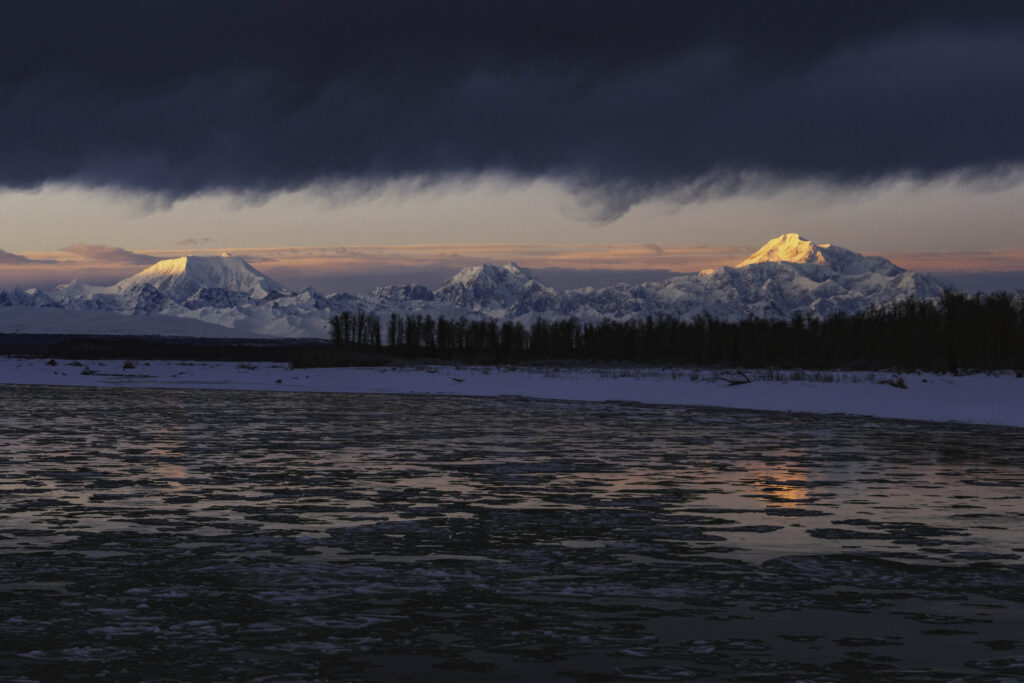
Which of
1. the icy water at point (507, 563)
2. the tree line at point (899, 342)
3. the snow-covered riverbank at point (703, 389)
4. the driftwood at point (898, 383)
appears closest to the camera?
the icy water at point (507, 563)

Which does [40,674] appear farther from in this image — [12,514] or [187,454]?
[187,454]

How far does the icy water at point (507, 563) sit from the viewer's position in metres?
8.93

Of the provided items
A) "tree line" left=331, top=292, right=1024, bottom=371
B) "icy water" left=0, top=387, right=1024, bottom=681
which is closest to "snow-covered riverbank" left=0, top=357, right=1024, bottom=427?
"icy water" left=0, top=387, right=1024, bottom=681

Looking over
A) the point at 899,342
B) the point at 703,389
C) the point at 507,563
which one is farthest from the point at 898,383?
the point at 899,342

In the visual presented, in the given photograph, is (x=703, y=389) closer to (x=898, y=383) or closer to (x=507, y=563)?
(x=898, y=383)

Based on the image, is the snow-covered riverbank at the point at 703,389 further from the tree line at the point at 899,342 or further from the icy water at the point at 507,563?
the tree line at the point at 899,342

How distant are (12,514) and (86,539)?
2.74m

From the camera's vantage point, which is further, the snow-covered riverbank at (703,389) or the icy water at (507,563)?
the snow-covered riverbank at (703,389)

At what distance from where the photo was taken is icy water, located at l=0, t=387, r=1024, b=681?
352 inches

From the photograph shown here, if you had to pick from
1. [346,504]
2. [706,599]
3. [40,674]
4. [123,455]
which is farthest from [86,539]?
[123,455]

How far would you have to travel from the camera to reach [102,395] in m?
57.3

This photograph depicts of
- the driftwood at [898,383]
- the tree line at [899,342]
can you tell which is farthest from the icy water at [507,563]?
the tree line at [899,342]

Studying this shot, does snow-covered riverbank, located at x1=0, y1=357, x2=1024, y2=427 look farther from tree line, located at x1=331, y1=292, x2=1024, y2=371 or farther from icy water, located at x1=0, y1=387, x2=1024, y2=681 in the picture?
tree line, located at x1=331, y1=292, x2=1024, y2=371

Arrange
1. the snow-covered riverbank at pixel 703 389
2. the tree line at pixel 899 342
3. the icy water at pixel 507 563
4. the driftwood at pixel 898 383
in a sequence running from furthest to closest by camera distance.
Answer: the tree line at pixel 899 342
the driftwood at pixel 898 383
the snow-covered riverbank at pixel 703 389
the icy water at pixel 507 563
